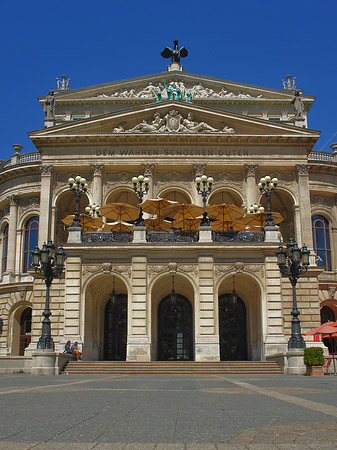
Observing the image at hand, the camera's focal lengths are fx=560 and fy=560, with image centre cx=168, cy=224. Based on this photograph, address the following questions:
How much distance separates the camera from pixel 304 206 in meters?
46.5

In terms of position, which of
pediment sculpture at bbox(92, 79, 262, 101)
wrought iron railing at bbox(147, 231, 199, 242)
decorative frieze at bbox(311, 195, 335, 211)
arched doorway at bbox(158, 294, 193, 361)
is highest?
pediment sculpture at bbox(92, 79, 262, 101)

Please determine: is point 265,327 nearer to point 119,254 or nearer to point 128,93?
point 119,254

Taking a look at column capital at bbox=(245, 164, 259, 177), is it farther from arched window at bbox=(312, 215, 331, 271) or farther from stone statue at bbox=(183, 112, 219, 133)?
arched window at bbox=(312, 215, 331, 271)

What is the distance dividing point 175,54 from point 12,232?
91.0 feet

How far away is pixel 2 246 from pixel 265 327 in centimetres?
3181

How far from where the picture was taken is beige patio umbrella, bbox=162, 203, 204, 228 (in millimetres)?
38938

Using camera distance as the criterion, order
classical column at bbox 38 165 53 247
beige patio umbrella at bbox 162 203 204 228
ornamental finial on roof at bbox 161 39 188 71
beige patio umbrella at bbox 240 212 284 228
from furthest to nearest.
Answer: ornamental finial on roof at bbox 161 39 188 71, classical column at bbox 38 165 53 247, beige patio umbrella at bbox 240 212 284 228, beige patio umbrella at bbox 162 203 204 228

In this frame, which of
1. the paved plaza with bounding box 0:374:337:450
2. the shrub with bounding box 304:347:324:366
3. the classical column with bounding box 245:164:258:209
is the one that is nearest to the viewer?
the paved plaza with bounding box 0:374:337:450

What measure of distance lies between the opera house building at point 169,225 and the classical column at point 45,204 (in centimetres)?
13

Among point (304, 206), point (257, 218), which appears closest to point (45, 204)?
point (257, 218)

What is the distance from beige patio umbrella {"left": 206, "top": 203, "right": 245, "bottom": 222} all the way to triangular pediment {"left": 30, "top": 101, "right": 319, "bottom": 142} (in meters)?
9.62

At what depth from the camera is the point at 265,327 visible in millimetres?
31109

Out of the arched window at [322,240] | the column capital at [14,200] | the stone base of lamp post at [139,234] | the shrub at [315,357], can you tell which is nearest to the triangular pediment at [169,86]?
the column capital at [14,200]

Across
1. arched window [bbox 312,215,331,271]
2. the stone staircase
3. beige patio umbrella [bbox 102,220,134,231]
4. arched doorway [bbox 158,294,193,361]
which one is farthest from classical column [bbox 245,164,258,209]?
the stone staircase
